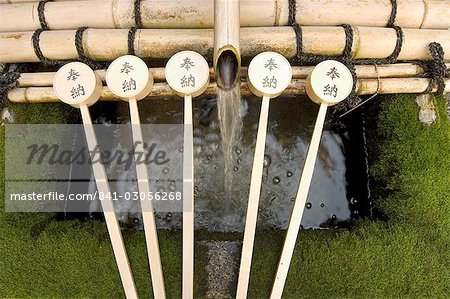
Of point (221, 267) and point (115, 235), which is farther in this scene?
point (221, 267)

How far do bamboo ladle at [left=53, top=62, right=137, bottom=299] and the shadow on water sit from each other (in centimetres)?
102

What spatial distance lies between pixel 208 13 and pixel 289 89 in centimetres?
78

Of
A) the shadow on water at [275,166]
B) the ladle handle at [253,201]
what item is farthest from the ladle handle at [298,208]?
the shadow on water at [275,166]

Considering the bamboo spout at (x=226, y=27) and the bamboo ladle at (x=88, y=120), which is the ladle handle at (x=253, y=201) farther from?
the bamboo ladle at (x=88, y=120)

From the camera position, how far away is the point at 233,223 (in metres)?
3.71

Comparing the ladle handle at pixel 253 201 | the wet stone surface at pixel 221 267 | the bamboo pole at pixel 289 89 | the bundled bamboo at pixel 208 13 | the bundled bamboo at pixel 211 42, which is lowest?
the wet stone surface at pixel 221 267

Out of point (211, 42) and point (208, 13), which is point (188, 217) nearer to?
point (211, 42)

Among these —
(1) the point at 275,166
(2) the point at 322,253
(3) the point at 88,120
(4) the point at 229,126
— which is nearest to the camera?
(3) the point at 88,120

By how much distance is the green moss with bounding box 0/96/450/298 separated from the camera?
3.07 metres

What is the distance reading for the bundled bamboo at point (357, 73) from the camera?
2.90m

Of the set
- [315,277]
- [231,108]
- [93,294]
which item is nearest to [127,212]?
[93,294]

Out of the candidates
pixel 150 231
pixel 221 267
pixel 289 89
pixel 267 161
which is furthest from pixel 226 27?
pixel 221 267

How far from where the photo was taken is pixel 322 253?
313 cm

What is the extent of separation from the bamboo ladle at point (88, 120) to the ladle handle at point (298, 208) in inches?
37.8
